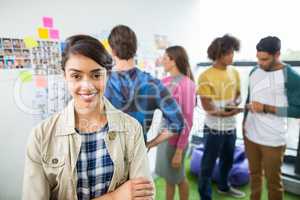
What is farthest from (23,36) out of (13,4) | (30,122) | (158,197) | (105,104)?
(158,197)

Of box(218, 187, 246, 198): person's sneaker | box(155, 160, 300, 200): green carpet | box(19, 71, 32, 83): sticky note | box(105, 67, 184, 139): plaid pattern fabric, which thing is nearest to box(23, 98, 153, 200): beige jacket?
box(105, 67, 184, 139): plaid pattern fabric

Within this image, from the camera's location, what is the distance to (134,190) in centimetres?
69

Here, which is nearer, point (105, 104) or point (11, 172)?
point (105, 104)

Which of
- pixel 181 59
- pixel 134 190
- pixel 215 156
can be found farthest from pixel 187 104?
pixel 134 190

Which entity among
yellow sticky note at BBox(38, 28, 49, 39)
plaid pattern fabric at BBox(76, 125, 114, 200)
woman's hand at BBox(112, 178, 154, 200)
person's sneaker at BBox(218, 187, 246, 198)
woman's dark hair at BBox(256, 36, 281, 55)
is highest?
yellow sticky note at BBox(38, 28, 49, 39)

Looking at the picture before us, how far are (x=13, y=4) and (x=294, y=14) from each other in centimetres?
115

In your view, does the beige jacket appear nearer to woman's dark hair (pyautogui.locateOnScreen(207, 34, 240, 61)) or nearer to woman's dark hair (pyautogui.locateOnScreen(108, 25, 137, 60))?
woman's dark hair (pyautogui.locateOnScreen(108, 25, 137, 60))

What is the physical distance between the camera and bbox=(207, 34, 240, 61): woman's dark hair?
40.2 inches

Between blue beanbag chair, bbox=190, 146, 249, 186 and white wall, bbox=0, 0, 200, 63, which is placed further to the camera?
blue beanbag chair, bbox=190, 146, 249, 186

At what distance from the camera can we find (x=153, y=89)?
96cm

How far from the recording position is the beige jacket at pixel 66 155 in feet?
2.06

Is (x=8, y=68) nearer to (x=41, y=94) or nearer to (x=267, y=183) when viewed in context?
(x=41, y=94)

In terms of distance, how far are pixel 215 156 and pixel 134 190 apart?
720 mm

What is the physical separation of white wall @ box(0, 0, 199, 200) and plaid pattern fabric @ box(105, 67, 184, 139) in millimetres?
249
